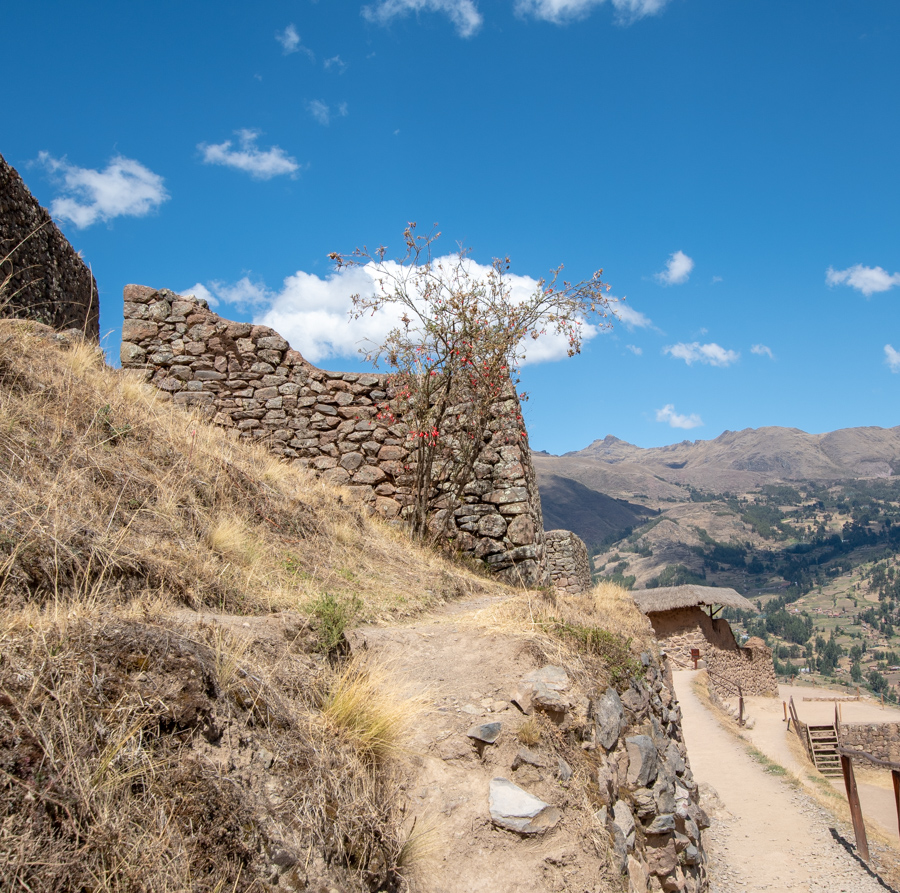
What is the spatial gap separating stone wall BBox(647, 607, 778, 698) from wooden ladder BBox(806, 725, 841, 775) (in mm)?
4311

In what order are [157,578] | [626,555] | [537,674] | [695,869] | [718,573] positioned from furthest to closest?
[626,555] < [718,573] < [695,869] < [537,674] < [157,578]

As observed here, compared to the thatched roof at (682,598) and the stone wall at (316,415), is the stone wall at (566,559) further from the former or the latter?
the thatched roof at (682,598)

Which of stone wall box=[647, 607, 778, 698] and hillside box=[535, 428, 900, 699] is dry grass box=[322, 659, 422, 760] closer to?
stone wall box=[647, 607, 778, 698]

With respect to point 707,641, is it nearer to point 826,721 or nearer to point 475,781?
point 826,721

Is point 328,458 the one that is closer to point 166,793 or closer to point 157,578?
point 157,578

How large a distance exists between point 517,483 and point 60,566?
25.7 ft

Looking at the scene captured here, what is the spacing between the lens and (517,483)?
1038 cm

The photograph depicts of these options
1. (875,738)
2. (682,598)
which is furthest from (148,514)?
(875,738)

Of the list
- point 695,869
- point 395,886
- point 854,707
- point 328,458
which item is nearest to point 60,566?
point 395,886

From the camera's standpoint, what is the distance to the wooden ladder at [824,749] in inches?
860

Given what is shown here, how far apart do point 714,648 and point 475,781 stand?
2779cm

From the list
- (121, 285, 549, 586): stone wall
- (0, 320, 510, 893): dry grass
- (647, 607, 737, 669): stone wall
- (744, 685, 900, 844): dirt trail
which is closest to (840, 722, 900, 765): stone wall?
(744, 685, 900, 844): dirt trail

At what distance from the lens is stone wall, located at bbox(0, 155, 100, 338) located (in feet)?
29.2

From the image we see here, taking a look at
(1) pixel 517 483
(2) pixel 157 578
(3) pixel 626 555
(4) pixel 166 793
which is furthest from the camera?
(3) pixel 626 555
